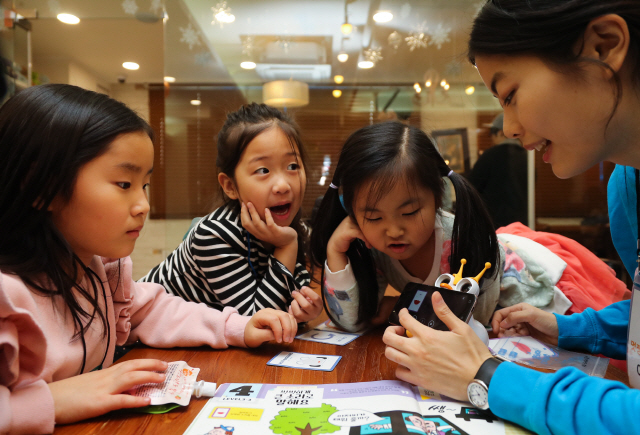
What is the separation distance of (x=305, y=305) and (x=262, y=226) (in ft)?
0.79

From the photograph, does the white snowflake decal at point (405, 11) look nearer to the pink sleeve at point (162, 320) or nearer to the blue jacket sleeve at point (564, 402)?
the pink sleeve at point (162, 320)

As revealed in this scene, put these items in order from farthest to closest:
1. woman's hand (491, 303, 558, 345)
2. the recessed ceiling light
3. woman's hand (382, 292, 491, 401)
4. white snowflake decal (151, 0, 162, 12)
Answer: the recessed ceiling light → white snowflake decal (151, 0, 162, 12) → woman's hand (491, 303, 558, 345) → woman's hand (382, 292, 491, 401)

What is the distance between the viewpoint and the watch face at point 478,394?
535 mm

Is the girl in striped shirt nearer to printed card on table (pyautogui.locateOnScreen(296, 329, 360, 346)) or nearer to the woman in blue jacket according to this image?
printed card on table (pyautogui.locateOnScreen(296, 329, 360, 346))

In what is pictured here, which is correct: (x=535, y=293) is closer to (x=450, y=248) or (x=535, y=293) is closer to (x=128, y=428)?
(x=450, y=248)

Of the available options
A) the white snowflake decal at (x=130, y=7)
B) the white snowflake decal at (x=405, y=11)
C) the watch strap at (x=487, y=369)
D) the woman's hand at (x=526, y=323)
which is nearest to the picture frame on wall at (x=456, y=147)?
the white snowflake decal at (x=405, y=11)

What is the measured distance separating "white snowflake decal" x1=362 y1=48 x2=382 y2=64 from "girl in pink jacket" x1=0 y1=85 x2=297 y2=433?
308 cm

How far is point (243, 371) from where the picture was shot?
0.69m

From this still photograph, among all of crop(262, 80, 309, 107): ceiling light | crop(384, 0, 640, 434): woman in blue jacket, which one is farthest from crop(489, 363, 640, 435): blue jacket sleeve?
crop(262, 80, 309, 107): ceiling light

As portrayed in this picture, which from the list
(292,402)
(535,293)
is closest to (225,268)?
(292,402)

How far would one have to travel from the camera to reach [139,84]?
3.79 meters

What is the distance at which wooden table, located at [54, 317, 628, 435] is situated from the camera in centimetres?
52

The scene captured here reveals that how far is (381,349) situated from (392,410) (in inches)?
11.3

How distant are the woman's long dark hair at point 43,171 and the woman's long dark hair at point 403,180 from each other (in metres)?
0.49
